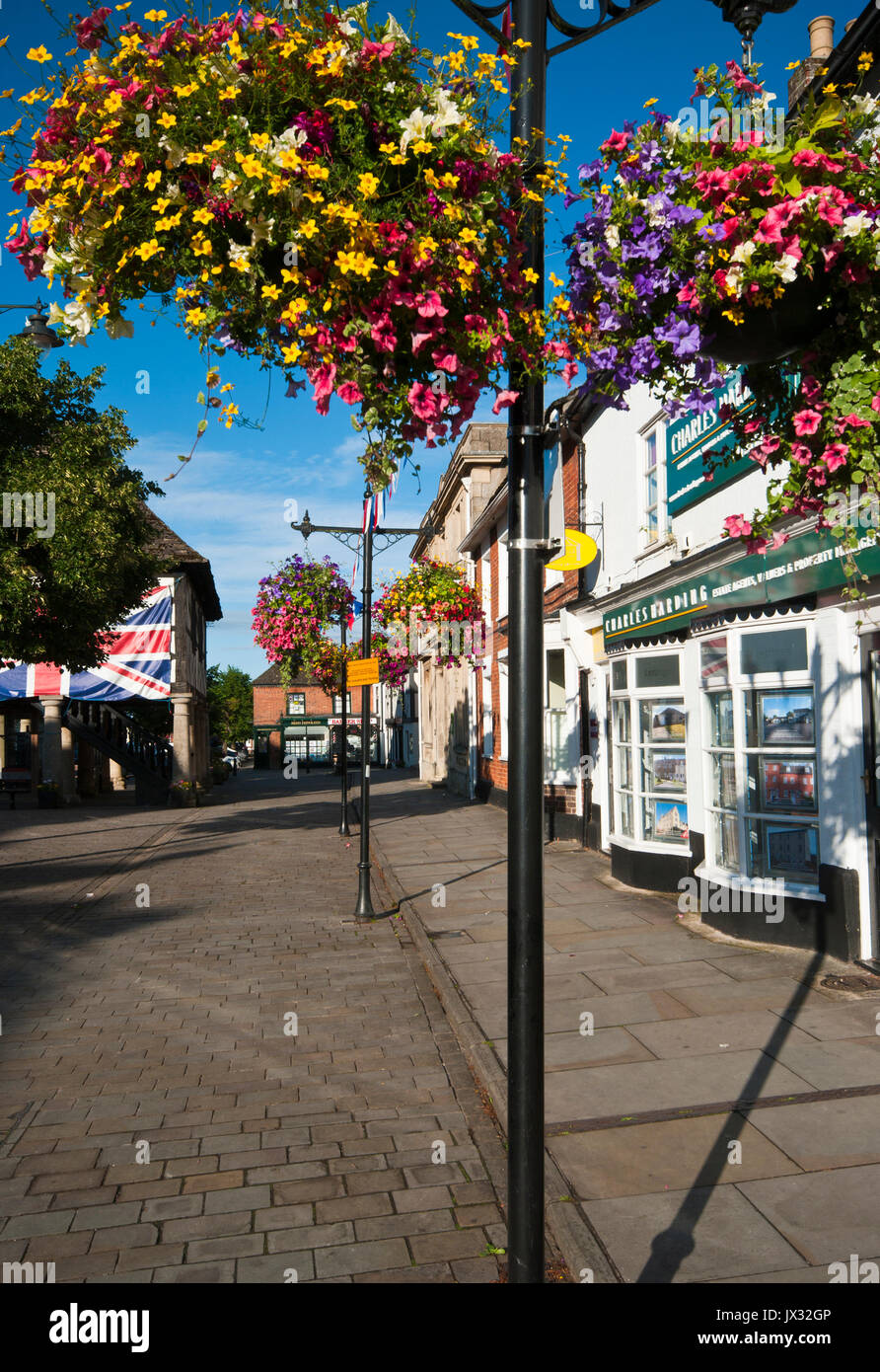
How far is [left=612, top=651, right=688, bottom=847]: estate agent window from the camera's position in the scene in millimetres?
10062

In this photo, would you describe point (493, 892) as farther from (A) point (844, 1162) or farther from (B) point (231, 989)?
(A) point (844, 1162)

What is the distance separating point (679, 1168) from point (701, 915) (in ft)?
15.8

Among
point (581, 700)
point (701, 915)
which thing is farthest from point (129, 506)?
point (701, 915)

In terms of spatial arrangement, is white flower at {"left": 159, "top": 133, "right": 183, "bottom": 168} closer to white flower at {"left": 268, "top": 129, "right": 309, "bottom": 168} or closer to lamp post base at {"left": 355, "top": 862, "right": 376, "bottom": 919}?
white flower at {"left": 268, "top": 129, "right": 309, "bottom": 168}

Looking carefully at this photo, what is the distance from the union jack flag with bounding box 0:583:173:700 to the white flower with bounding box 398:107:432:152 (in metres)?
25.9

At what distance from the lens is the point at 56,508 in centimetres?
1398

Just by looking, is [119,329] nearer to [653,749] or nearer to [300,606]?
[653,749]

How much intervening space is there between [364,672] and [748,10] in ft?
26.8

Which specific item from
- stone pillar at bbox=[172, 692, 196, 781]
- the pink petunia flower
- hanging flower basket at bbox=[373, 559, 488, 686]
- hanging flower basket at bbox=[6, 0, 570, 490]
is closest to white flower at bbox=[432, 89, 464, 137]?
hanging flower basket at bbox=[6, 0, 570, 490]

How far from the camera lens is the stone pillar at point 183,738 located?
1078 inches

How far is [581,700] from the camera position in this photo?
15047 mm

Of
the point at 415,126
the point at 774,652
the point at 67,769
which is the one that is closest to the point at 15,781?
the point at 67,769

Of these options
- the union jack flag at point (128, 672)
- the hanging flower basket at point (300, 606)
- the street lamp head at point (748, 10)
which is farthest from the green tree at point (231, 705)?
the street lamp head at point (748, 10)
